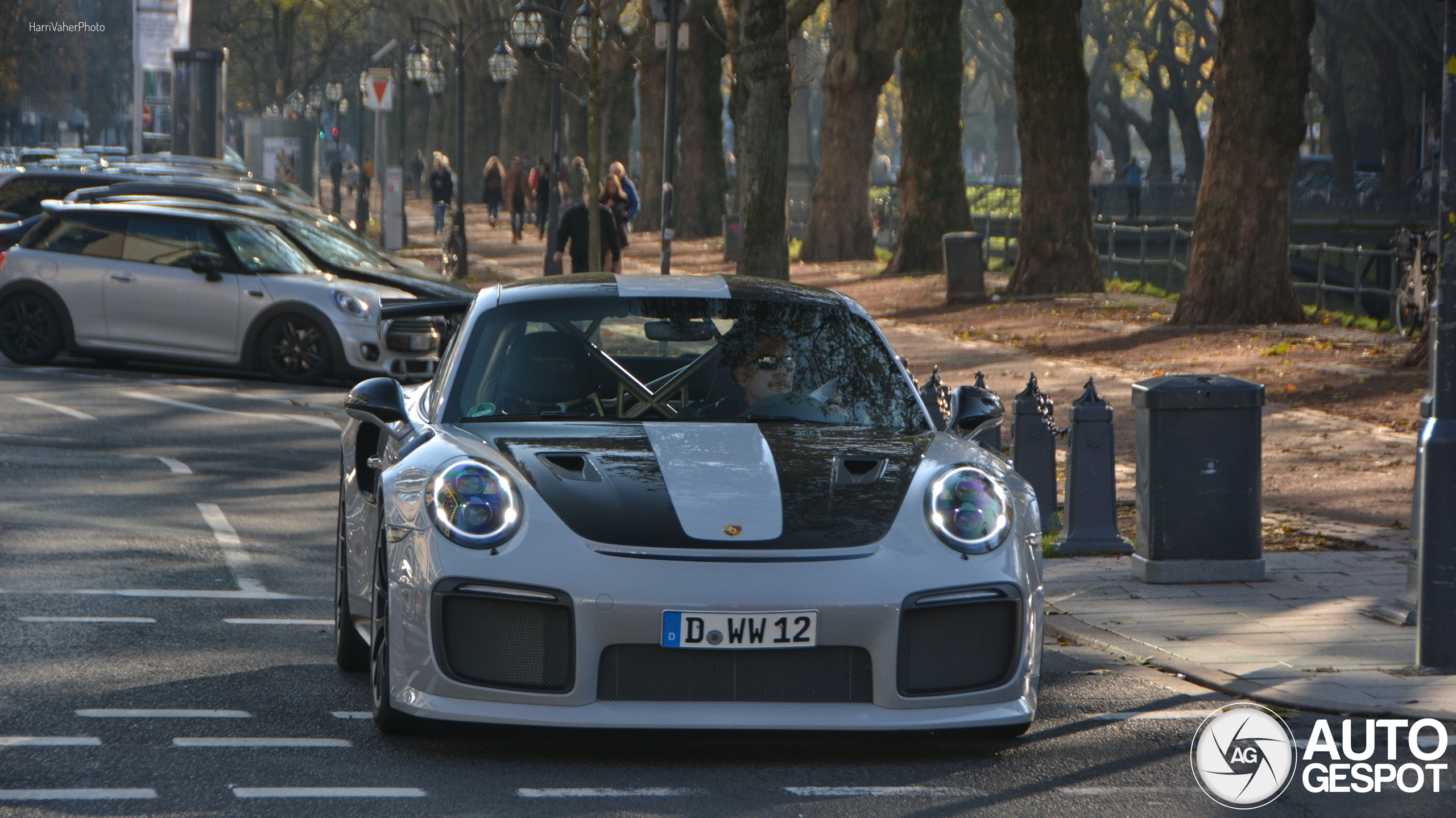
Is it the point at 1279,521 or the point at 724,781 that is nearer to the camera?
the point at 724,781

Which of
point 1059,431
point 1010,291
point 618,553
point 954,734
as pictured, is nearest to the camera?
point 618,553

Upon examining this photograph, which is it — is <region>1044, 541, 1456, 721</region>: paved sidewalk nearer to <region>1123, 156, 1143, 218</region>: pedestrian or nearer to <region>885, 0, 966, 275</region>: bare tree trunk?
<region>885, 0, 966, 275</region>: bare tree trunk

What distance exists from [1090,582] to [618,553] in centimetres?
404

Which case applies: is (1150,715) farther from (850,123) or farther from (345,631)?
(850,123)

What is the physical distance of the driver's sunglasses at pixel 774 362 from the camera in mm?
6082

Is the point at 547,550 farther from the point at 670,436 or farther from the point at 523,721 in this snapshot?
the point at 670,436

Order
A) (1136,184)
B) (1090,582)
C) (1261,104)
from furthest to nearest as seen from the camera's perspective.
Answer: (1136,184)
(1261,104)
(1090,582)

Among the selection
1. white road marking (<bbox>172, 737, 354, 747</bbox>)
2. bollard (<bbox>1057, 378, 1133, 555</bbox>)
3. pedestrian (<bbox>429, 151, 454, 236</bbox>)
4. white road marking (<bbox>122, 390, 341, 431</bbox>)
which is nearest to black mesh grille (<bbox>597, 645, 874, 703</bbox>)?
white road marking (<bbox>172, 737, 354, 747</bbox>)

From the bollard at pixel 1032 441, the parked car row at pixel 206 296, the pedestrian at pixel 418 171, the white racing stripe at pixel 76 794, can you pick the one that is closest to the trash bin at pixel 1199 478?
the bollard at pixel 1032 441

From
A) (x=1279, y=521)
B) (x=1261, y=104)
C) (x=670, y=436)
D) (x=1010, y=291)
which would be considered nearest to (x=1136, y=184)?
(x=1010, y=291)

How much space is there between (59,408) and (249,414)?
4.69ft

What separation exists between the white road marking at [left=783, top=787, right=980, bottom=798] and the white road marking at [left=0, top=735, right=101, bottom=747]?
6.38ft

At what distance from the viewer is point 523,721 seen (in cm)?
493

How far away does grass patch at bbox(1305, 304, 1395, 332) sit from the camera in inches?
840
